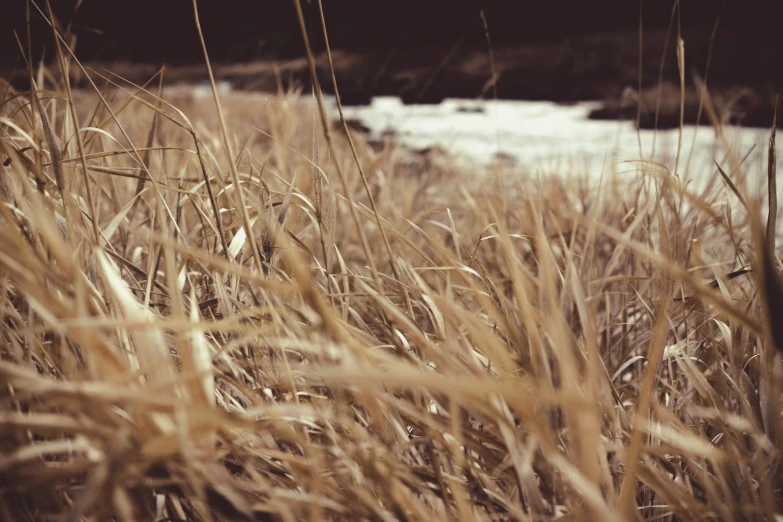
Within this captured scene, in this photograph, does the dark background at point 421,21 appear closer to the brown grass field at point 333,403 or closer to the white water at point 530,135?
the white water at point 530,135

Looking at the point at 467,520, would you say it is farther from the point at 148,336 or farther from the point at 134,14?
the point at 134,14

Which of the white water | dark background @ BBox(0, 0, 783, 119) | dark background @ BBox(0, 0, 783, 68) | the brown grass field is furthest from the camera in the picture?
dark background @ BBox(0, 0, 783, 119)

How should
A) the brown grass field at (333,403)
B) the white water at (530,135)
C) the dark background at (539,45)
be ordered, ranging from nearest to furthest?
the brown grass field at (333,403)
the white water at (530,135)
the dark background at (539,45)

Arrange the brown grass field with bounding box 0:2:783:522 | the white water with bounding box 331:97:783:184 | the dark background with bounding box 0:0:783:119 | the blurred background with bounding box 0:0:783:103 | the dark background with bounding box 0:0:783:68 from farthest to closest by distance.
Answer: the blurred background with bounding box 0:0:783:103
the dark background with bounding box 0:0:783:119
the white water with bounding box 331:97:783:184
the dark background with bounding box 0:0:783:68
the brown grass field with bounding box 0:2:783:522

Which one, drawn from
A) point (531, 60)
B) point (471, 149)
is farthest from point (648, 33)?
point (471, 149)

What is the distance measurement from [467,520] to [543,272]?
0.11 m

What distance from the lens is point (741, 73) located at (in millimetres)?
6102

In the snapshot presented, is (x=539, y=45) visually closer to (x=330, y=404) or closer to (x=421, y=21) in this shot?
(x=421, y=21)

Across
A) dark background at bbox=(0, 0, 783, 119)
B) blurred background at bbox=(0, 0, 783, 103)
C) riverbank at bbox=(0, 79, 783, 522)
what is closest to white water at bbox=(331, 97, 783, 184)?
dark background at bbox=(0, 0, 783, 119)

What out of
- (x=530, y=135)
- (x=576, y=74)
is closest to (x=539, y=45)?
(x=576, y=74)

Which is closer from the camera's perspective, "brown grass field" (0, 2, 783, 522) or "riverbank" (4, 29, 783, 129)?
"brown grass field" (0, 2, 783, 522)

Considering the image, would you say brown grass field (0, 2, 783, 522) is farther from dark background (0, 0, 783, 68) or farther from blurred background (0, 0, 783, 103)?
blurred background (0, 0, 783, 103)

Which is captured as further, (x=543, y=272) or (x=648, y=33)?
(x=648, y=33)

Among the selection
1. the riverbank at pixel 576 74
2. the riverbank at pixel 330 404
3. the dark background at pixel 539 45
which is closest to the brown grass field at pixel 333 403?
the riverbank at pixel 330 404
